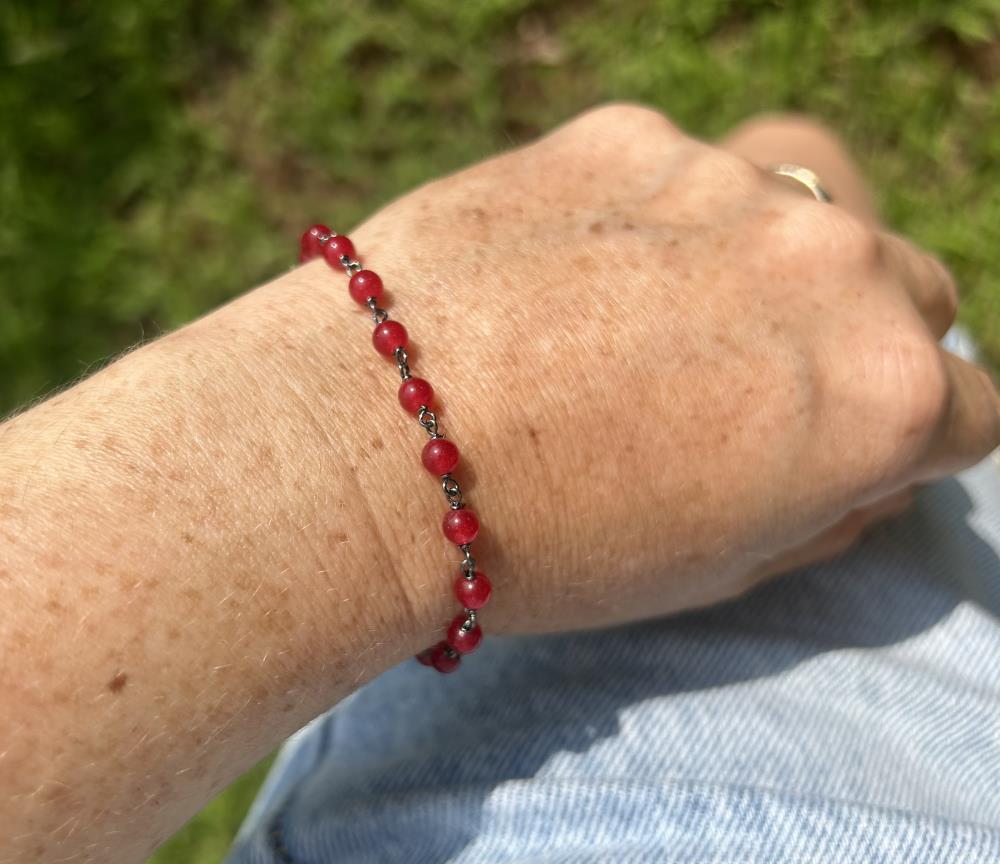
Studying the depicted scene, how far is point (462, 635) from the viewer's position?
3.71ft

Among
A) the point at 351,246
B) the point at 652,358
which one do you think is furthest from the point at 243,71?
the point at 652,358

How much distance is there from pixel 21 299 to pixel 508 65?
1.63 m

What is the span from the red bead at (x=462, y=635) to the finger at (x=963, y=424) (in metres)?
0.68

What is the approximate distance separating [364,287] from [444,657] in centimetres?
47

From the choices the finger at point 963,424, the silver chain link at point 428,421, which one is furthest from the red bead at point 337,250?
the finger at point 963,424

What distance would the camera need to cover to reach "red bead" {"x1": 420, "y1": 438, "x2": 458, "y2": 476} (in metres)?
1.07

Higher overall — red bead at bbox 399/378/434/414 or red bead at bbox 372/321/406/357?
red bead at bbox 372/321/406/357

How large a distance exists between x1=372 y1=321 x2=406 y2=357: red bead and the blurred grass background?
1807 millimetres

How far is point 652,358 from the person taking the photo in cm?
119

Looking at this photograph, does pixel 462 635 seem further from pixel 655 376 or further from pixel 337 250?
pixel 337 250

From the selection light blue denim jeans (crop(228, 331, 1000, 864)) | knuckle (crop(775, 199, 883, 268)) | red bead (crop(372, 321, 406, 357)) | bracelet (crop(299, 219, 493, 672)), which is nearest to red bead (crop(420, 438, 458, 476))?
bracelet (crop(299, 219, 493, 672))

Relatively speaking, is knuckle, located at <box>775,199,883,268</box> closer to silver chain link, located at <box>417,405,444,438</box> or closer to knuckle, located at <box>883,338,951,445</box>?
knuckle, located at <box>883,338,951,445</box>

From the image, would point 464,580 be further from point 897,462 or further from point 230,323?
point 897,462

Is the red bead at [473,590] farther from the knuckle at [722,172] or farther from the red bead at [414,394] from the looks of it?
the knuckle at [722,172]
